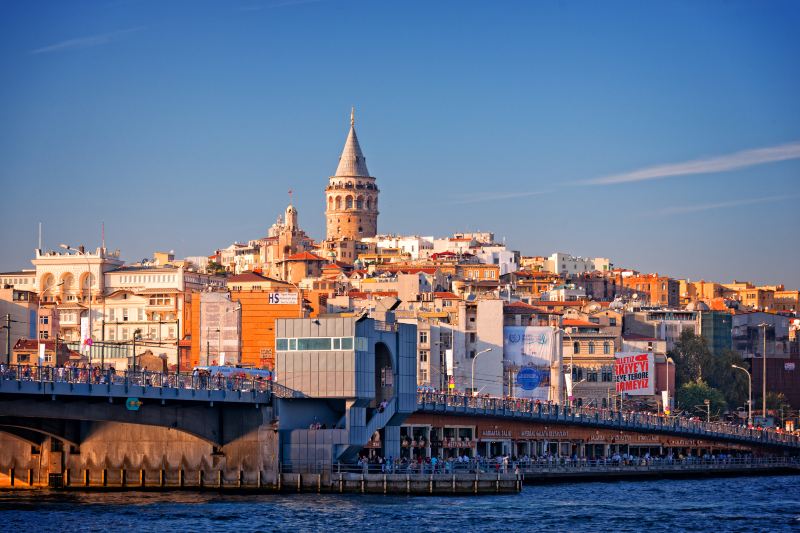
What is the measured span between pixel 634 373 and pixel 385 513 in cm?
8176

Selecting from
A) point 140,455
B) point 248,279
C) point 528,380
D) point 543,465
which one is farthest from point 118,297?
point 140,455

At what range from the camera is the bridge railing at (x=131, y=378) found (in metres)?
75.6

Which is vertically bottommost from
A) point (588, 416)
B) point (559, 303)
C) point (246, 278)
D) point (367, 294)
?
point (588, 416)

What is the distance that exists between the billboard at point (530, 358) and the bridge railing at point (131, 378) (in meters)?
64.8

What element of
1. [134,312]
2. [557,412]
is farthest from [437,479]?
[134,312]

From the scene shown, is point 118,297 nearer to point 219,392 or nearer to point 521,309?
point 521,309

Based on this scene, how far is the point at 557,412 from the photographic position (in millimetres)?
113062

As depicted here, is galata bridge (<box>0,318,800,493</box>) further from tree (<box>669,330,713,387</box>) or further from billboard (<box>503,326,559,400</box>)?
tree (<box>669,330,713,387</box>)

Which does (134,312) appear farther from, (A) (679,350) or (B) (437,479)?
(B) (437,479)

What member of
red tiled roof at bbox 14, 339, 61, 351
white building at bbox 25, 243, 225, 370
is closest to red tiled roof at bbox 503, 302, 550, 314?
white building at bbox 25, 243, 225, 370

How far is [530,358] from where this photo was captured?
150m

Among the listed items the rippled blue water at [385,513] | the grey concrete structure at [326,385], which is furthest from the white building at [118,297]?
the rippled blue water at [385,513]

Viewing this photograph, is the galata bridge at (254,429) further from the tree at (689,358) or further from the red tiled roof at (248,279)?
the red tiled roof at (248,279)

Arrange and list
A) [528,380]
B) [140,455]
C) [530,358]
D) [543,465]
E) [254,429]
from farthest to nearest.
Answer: [530,358], [528,380], [543,465], [140,455], [254,429]
